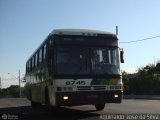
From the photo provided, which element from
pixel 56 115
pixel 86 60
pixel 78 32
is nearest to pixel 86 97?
pixel 86 60

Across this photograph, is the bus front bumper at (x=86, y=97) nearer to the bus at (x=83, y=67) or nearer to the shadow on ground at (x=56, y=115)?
the bus at (x=83, y=67)

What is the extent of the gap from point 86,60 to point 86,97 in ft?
4.97

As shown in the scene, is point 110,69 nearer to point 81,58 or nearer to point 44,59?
point 81,58

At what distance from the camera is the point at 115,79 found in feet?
59.2

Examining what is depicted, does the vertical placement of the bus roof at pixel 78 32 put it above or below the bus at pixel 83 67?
above

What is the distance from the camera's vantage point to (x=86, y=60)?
17.8 meters

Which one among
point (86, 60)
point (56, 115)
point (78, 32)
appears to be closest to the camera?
point (86, 60)

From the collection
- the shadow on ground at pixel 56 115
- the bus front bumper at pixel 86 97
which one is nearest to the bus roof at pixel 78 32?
the bus front bumper at pixel 86 97

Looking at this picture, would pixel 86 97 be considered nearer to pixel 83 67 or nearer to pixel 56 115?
pixel 83 67

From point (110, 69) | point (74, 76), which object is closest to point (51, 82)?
point (74, 76)

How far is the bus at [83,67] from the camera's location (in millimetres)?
17406

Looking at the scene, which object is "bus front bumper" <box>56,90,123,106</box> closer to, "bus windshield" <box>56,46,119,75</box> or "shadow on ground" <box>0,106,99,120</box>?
"shadow on ground" <box>0,106,99,120</box>

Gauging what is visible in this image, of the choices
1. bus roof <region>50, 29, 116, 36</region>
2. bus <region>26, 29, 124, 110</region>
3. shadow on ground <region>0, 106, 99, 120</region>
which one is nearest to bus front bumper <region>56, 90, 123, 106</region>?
bus <region>26, 29, 124, 110</region>

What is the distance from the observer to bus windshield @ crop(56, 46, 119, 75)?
1750 cm
